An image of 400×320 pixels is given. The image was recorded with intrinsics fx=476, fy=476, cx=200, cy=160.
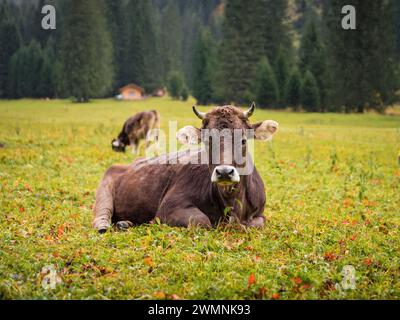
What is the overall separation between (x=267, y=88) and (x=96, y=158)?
2999cm

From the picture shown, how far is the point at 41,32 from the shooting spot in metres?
70.2

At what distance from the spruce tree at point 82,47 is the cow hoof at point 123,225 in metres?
50.6

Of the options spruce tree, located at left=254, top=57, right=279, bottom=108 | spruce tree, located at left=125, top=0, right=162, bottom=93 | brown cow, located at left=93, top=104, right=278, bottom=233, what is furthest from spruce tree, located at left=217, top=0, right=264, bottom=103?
brown cow, located at left=93, top=104, right=278, bottom=233

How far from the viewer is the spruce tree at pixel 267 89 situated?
44.1 meters

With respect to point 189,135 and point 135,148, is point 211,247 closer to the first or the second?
point 189,135

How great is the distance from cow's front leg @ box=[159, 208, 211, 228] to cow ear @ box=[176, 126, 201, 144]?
3.39 ft

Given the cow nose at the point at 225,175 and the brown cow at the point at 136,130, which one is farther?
the brown cow at the point at 136,130

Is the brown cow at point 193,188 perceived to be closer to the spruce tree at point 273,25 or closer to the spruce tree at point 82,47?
the spruce tree at point 273,25

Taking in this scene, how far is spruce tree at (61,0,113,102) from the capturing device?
55.3 meters

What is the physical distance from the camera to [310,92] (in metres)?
42.4

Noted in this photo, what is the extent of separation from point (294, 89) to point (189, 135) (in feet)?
123

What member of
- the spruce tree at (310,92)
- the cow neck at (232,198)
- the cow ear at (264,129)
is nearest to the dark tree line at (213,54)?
the spruce tree at (310,92)
